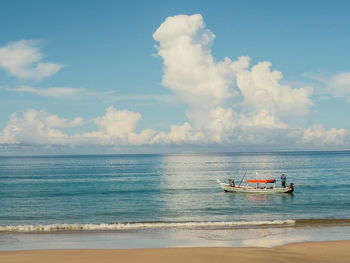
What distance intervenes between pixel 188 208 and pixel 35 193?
1199 inches

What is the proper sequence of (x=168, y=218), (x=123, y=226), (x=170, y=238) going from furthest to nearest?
(x=168, y=218)
(x=123, y=226)
(x=170, y=238)

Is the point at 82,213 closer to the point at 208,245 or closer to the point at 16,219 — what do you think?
the point at 16,219

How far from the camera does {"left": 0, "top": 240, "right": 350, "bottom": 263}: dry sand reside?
58.0 ft

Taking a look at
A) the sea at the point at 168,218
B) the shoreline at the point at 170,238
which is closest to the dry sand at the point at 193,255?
the shoreline at the point at 170,238

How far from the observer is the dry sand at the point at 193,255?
17688 millimetres

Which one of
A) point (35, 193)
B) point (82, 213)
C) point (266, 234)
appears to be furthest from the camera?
point (35, 193)

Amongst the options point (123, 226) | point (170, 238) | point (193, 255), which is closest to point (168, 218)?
point (123, 226)

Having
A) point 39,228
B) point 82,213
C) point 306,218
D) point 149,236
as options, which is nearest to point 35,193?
point 82,213

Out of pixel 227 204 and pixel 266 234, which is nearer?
pixel 266 234

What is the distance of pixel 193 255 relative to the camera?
18.5m

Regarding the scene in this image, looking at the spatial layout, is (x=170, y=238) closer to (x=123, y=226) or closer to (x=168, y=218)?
(x=123, y=226)

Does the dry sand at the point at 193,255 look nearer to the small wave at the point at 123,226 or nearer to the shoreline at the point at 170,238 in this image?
the shoreline at the point at 170,238

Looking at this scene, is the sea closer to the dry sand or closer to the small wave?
the small wave

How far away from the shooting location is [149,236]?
25234 millimetres
